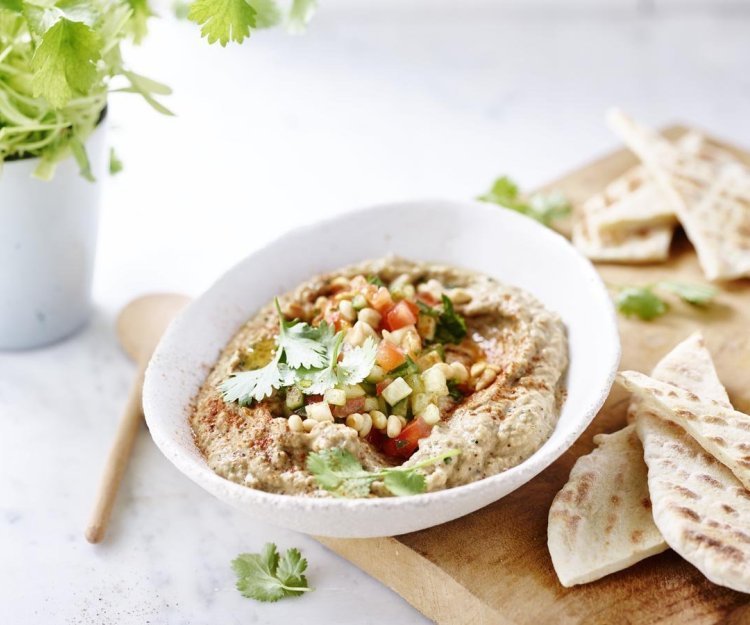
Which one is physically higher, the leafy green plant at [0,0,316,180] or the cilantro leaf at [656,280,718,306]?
the leafy green plant at [0,0,316,180]

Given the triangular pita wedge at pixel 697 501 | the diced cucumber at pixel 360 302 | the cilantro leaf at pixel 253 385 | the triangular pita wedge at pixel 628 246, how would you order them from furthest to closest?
the triangular pita wedge at pixel 628 246 → the diced cucumber at pixel 360 302 → the cilantro leaf at pixel 253 385 → the triangular pita wedge at pixel 697 501

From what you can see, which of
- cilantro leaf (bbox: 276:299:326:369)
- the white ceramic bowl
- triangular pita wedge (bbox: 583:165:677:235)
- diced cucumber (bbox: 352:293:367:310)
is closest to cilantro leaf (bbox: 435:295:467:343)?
diced cucumber (bbox: 352:293:367:310)

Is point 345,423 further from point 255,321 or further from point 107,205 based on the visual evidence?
point 107,205

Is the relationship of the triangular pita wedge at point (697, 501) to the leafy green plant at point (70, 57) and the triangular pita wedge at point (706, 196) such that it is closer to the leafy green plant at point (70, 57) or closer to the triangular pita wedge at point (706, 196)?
the triangular pita wedge at point (706, 196)

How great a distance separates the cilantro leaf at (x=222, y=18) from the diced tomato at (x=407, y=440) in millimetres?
1541

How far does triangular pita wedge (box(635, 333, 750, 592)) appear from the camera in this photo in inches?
124

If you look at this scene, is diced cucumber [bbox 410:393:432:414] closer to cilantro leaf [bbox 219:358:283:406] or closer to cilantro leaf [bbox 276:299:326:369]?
cilantro leaf [bbox 276:299:326:369]

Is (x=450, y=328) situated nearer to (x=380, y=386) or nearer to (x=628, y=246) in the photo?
(x=380, y=386)

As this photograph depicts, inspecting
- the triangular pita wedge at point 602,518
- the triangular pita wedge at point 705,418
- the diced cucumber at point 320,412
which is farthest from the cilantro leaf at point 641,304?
the diced cucumber at point 320,412

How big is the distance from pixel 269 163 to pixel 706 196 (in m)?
2.64

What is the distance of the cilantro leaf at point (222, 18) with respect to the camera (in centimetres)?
379

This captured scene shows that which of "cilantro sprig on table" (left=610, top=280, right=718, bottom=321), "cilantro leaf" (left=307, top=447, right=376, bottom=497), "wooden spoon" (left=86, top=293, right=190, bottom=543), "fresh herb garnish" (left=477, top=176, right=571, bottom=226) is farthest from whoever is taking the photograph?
"fresh herb garnish" (left=477, top=176, right=571, bottom=226)

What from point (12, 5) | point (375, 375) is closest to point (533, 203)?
point (375, 375)

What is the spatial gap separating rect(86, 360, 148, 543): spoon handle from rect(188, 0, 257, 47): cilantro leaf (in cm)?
148
